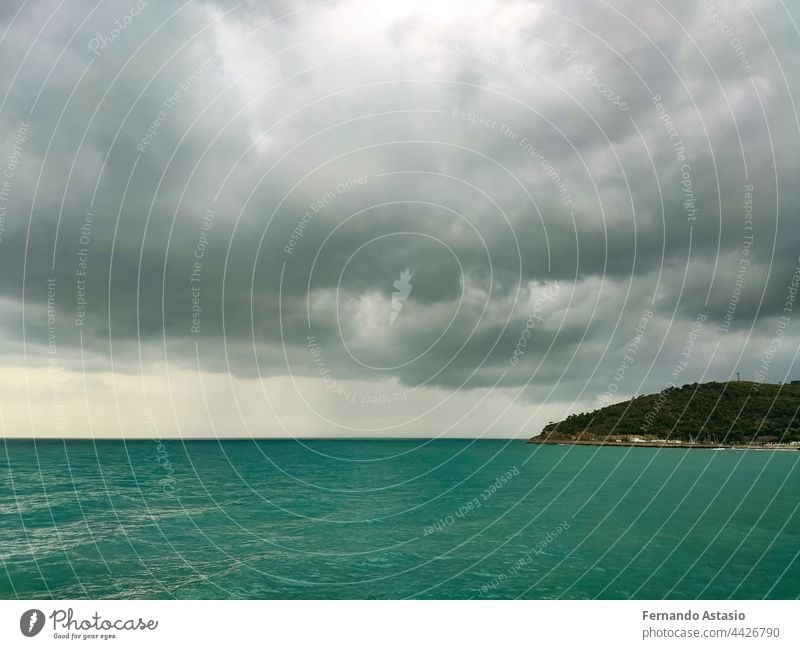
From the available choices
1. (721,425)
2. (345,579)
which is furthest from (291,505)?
(721,425)

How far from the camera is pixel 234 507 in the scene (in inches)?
2046

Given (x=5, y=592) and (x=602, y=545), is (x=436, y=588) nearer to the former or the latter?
(x=602, y=545)
